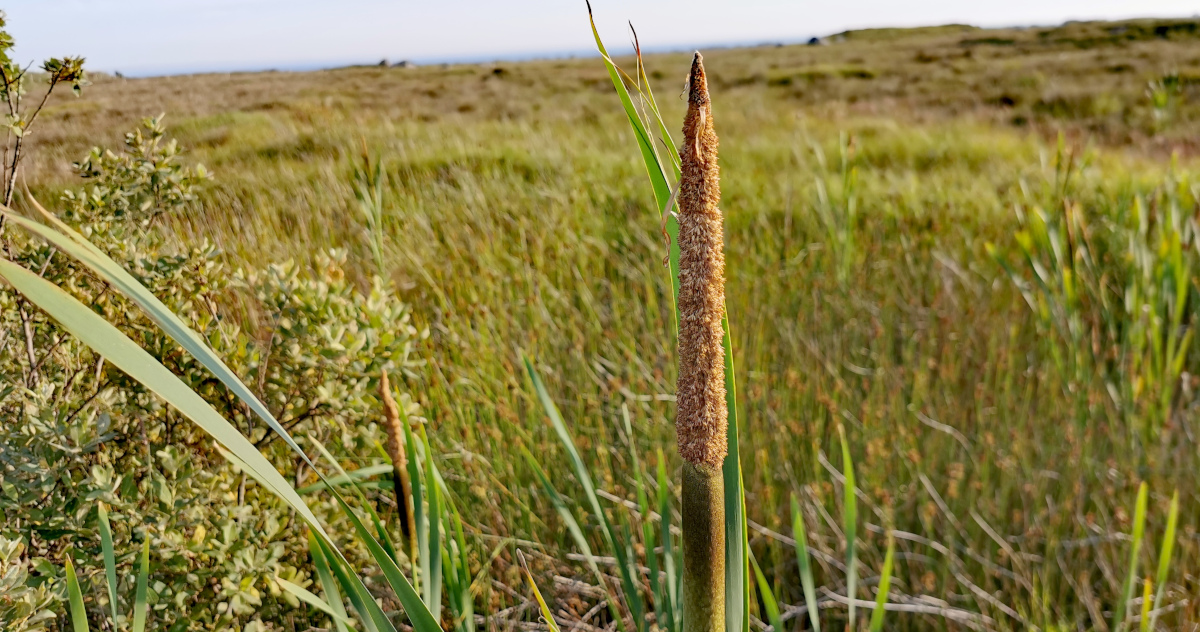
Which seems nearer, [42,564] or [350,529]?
[42,564]

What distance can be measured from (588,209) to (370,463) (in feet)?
7.34

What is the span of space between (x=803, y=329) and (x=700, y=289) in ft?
8.01

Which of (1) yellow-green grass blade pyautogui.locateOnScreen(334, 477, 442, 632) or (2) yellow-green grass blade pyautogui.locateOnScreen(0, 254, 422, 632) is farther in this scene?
(1) yellow-green grass blade pyautogui.locateOnScreen(334, 477, 442, 632)

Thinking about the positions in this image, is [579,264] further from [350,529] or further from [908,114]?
[908,114]

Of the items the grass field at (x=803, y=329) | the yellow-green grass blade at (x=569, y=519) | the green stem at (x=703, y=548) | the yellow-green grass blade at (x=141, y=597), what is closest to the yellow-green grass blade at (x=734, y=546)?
the green stem at (x=703, y=548)

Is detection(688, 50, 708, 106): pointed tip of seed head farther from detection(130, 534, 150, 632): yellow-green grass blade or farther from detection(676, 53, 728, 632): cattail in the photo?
detection(130, 534, 150, 632): yellow-green grass blade

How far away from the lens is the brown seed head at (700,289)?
0.50 meters

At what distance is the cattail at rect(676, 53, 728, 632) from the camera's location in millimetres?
502

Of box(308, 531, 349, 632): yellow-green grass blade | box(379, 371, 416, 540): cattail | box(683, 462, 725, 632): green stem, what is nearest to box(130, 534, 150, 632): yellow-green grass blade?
box(308, 531, 349, 632): yellow-green grass blade

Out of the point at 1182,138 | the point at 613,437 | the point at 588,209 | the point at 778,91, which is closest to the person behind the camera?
the point at 613,437

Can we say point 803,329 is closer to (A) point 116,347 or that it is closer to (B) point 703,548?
(B) point 703,548

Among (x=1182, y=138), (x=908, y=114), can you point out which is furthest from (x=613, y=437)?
(x=908, y=114)

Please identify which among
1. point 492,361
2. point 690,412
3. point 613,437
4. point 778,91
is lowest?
point 613,437

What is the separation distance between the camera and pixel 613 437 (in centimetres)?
230
